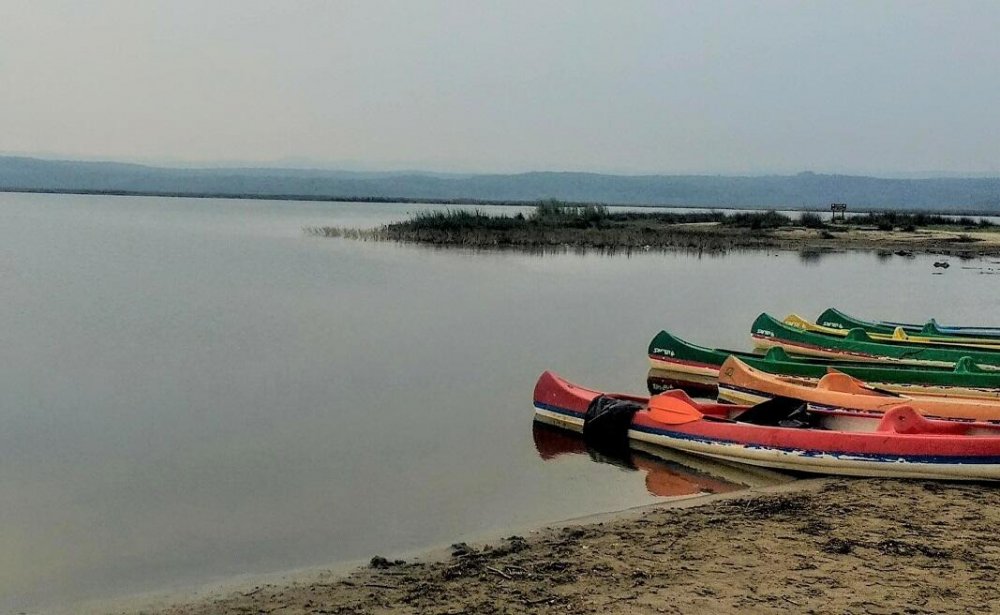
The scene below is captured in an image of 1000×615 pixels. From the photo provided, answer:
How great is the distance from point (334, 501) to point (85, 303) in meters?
16.2

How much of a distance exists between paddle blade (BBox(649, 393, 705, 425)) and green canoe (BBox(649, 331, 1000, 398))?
2841mm

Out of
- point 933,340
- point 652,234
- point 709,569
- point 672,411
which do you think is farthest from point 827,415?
point 652,234

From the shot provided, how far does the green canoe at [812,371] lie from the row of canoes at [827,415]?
0.06 ft

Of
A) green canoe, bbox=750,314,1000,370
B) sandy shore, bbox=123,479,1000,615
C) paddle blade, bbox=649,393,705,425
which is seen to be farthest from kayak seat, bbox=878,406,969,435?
green canoe, bbox=750,314,1000,370

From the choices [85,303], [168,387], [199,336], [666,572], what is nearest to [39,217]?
[85,303]

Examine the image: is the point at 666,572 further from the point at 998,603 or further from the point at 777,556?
the point at 998,603

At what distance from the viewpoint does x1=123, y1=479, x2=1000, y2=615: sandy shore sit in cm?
549

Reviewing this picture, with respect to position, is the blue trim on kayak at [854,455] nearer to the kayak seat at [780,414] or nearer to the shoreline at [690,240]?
the kayak seat at [780,414]

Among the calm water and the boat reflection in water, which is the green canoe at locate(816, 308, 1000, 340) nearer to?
the calm water

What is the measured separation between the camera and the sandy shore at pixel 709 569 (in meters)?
5.49

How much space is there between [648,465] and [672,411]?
2.12 ft

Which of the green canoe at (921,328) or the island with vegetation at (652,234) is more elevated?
the island with vegetation at (652,234)

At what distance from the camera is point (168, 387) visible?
13633mm

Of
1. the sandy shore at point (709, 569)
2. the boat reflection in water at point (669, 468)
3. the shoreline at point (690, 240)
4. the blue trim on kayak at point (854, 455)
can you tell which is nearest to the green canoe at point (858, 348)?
the blue trim on kayak at point (854, 455)
